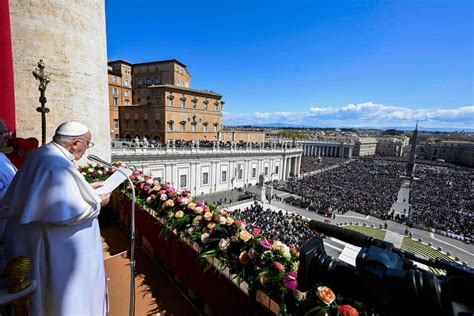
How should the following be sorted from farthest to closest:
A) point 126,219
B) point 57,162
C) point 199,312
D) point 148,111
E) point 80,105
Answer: point 148,111
point 80,105
point 126,219
point 199,312
point 57,162

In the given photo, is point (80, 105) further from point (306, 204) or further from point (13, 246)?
point (306, 204)

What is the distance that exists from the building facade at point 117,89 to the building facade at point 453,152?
121733 mm

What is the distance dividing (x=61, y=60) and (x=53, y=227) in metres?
12.4

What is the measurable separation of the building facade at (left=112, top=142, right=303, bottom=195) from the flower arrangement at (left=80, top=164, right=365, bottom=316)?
17.9 metres

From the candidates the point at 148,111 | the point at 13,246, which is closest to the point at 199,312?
the point at 13,246

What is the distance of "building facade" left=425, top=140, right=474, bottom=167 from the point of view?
94500 millimetres

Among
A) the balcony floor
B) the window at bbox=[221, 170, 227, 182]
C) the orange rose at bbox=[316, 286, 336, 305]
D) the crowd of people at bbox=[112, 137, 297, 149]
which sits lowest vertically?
the window at bbox=[221, 170, 227, 182]

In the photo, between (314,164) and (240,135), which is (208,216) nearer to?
(240,135)

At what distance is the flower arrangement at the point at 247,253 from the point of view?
238 centimetres

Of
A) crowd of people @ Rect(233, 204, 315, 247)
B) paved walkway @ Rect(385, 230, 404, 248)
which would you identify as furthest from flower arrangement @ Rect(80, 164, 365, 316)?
paved walkway @ Rect(385, 230, 404, 248)

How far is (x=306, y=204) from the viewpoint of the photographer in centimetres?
2714

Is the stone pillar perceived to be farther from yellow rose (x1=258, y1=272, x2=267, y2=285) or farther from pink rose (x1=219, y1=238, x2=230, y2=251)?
yellow rose (x1=258, y1=272, x2=267, y2=285)

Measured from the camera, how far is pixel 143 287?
4.55 m

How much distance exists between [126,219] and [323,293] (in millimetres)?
6031
